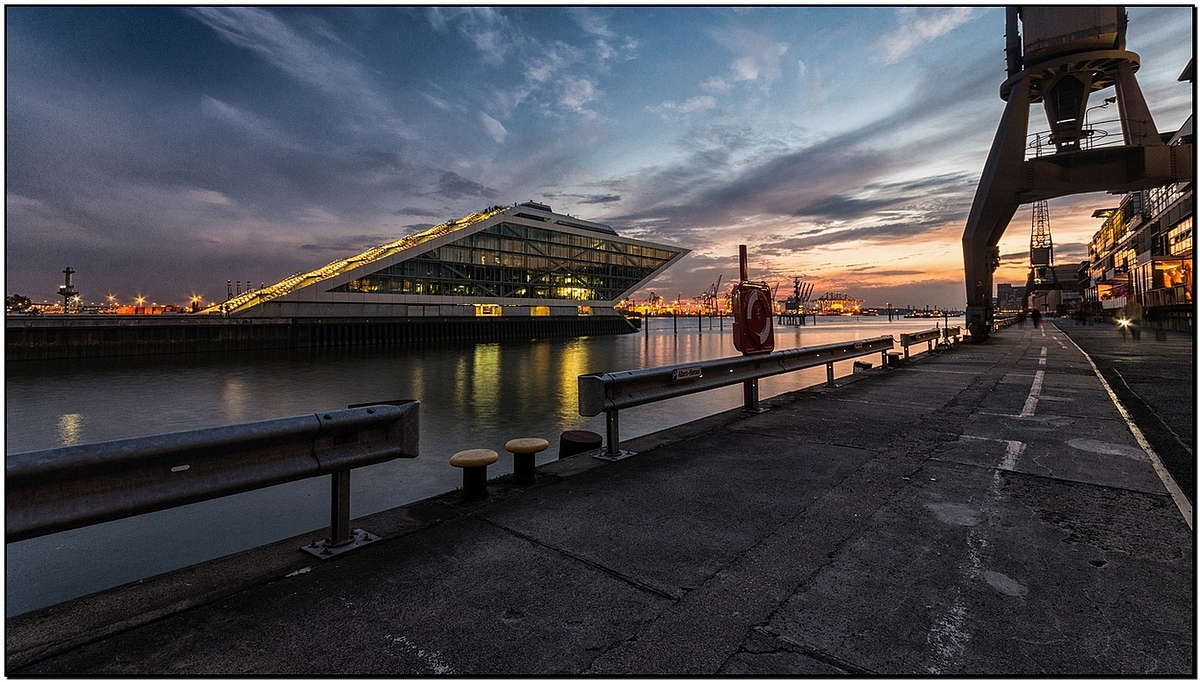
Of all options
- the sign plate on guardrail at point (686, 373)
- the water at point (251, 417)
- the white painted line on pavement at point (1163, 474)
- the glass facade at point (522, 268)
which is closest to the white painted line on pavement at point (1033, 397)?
the white painted line on pavement at point (1163, 474)

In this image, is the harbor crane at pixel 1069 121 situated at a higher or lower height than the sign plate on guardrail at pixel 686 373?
higher

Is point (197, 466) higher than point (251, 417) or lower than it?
higher

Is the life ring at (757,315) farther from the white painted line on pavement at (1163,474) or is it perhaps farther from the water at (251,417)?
the white painted line on pavement at (1163,474)

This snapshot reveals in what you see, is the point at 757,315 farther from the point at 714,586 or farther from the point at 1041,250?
the point at 1041,250

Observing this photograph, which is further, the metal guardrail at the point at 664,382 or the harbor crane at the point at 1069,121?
the harbor crane at the point at 1069,121

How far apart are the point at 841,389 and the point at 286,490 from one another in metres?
10.5

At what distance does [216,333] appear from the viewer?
4397 cm

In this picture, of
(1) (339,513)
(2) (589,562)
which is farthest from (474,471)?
(2) (589,562)

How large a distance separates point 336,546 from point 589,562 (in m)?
1.79

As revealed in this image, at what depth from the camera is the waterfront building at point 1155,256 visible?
118ft

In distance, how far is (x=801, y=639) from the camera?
2.45 m

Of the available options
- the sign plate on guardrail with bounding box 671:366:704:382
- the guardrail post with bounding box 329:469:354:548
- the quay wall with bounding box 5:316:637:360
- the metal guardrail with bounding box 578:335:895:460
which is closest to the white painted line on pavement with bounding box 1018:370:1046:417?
the metal guardrail with bounding box 578:335:895:460

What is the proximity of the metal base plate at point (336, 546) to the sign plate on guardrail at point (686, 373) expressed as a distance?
12.9ft

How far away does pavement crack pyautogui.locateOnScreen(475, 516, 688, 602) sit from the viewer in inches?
114
